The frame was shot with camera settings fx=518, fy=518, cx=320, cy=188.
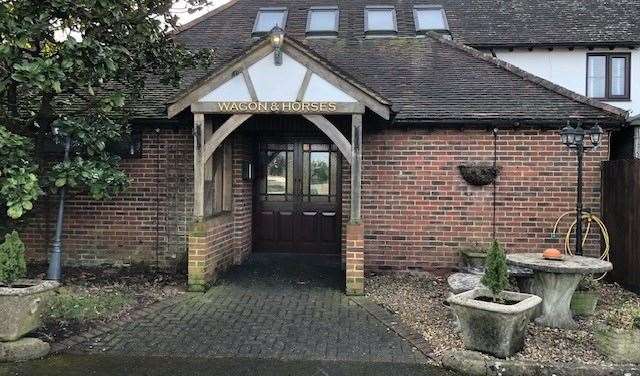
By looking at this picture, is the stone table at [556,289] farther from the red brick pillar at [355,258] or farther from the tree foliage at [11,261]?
the tree foliage at [11,261]

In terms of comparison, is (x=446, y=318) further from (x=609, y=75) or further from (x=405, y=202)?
(x=609, y=75)

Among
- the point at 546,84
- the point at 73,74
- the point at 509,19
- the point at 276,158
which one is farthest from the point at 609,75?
the point at 73,74

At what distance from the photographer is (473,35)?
14531mm

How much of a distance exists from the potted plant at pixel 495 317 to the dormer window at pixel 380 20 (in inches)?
328

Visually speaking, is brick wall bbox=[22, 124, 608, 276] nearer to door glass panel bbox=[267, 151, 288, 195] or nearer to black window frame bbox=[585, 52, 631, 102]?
door glass panel bbox=[267, 151, 288, 195]

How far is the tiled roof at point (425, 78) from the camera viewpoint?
841 centimetres

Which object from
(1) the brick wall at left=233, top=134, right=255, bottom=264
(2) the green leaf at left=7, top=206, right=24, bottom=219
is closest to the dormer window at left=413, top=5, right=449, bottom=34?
(1) the brick wall at left=233, top=134, right=255, bottom=264

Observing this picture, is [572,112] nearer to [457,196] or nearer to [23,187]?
[457,196]

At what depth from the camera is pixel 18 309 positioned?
197 inches

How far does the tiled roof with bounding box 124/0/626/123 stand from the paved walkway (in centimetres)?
307

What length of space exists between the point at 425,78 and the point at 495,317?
591 centimetres

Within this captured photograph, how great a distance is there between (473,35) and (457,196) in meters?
7.57

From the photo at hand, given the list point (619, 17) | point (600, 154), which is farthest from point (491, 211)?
point (619, 17)

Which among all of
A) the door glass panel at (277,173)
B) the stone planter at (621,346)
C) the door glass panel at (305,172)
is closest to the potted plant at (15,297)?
the door glass panel at (277,173)
